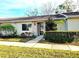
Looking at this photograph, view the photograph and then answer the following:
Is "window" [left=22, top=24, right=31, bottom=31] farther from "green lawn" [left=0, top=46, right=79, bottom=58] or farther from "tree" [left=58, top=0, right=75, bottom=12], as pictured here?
"tree" [left=58, top=0, right=75, bottom=12]

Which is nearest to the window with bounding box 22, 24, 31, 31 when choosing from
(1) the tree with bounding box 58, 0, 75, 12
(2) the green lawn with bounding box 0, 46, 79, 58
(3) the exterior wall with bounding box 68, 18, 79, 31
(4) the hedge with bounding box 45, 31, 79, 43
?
(3) the exterior wall with bounding box 68, 18, 79, 31

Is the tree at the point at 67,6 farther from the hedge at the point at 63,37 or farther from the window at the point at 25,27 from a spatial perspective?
the hedge at the point at 63,37

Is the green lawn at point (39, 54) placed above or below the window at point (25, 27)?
below

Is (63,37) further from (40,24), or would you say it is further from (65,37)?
(40,24)

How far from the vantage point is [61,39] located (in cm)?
1817

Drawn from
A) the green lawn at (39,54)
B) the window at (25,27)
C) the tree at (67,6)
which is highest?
Result: the tree at (67,6)

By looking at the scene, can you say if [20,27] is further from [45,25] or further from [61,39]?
[61,39]

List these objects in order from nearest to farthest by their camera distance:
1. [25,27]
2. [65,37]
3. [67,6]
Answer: [65,37], [25,27], [67,6]

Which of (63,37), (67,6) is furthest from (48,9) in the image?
(63,37)

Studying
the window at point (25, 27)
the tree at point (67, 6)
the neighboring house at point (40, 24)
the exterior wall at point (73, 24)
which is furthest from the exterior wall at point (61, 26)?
the tree at point (67, 6)

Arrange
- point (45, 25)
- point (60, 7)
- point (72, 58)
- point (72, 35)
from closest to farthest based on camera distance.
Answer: point (72, 58)
point (72, 35)
point (45, 25)
point (60, 7)

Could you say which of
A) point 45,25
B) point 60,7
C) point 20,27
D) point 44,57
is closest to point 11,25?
point 20,27

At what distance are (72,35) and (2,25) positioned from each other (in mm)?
12938

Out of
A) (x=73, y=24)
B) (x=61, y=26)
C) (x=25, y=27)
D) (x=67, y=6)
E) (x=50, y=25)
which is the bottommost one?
(x=25, y=27)
